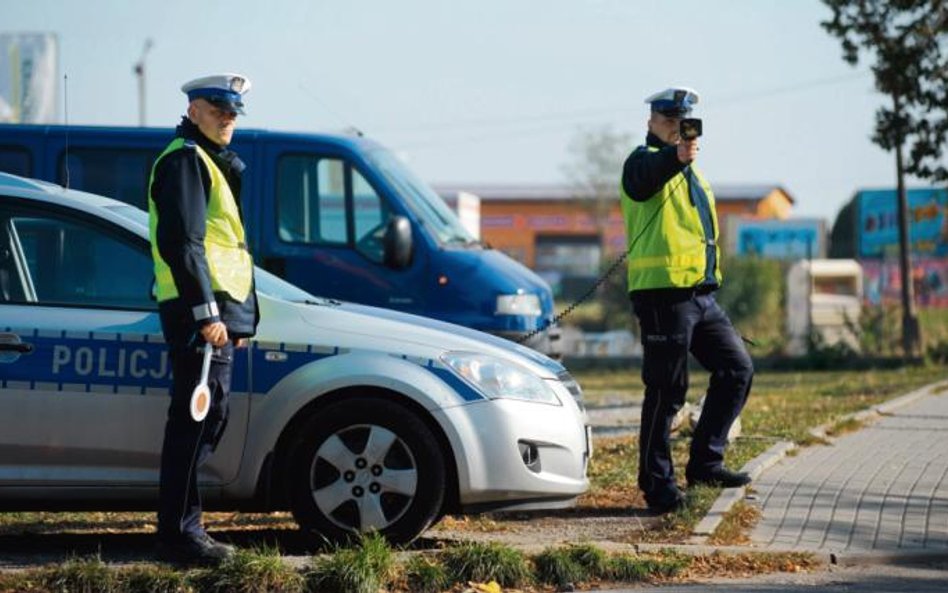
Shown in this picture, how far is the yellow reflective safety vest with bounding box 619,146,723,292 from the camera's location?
8312 mm

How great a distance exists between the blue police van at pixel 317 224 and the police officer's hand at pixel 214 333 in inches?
230

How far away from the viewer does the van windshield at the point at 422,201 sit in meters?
12.9

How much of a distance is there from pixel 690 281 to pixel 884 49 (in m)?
17.4

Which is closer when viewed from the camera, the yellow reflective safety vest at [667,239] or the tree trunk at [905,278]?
the yellow reflective safety vest at [667,239]

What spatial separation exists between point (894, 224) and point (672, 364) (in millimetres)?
49378

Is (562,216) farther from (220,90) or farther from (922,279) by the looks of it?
(220,90)

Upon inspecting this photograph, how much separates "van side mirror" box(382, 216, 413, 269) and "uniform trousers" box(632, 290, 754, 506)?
13.5 feet

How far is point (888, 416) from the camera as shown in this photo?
13.9 metres

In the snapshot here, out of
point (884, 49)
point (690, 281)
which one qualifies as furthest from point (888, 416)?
point (884, 49)

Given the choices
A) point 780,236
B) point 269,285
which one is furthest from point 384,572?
point 780,236

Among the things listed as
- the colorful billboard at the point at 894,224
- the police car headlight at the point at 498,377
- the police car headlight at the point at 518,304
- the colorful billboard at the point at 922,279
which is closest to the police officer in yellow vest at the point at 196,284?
the police car headlight at the point at 498,377

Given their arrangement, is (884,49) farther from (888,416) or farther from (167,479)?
(167,479)

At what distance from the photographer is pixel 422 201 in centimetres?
1307

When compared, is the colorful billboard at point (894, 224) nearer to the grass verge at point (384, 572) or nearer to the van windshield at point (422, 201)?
the van windshield at point (422, 201)
